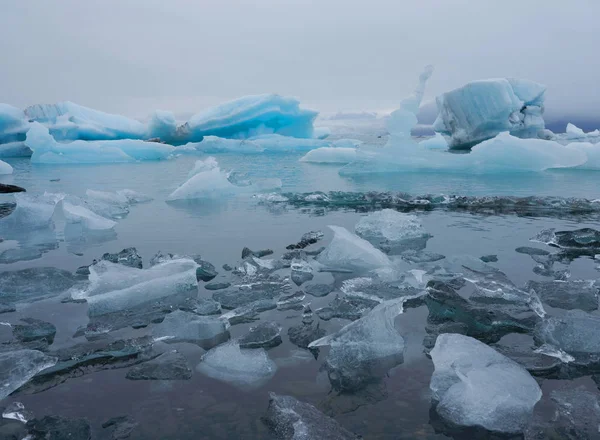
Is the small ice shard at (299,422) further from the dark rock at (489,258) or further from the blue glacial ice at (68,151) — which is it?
the blue glacial ice at (68,151)

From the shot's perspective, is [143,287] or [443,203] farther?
[443,203]

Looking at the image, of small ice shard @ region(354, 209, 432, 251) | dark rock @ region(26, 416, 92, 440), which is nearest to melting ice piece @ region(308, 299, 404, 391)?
dark rock @ region(26, 416, 92, 440)

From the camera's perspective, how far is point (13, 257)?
401 centimetres

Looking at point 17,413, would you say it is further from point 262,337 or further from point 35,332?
point 262,337

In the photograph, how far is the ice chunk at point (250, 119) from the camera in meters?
21.0

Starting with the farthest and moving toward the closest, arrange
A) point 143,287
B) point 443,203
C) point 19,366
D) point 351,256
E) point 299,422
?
point 443,203
point 351,256
point 143,287
point 19,366
point 299,422

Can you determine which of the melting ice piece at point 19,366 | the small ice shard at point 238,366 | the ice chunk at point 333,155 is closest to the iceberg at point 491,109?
the ice chunk at point 333,155

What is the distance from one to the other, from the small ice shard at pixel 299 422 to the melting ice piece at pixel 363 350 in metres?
0.26

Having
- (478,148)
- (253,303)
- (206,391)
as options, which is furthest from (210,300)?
(478,148)

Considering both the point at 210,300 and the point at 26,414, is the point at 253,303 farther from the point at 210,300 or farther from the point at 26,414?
the point at 26,414

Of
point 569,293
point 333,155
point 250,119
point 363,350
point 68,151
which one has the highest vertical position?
point 250,119

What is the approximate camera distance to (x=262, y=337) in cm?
233

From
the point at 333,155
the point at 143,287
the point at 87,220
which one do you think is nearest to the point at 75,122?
the point at 333,155

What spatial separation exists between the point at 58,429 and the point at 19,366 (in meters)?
0.51
